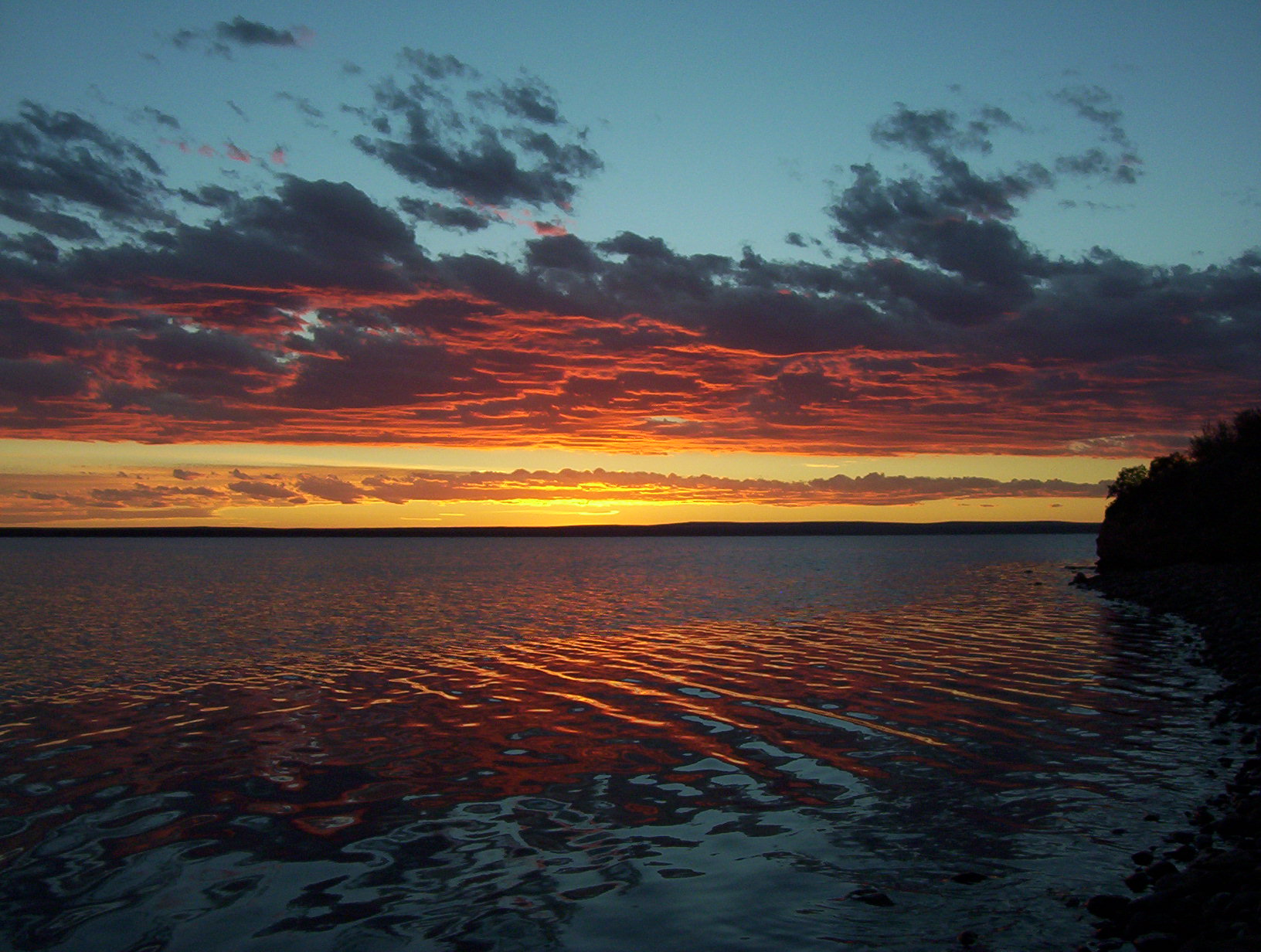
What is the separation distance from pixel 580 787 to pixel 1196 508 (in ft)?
207

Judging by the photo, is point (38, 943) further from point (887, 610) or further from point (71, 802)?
point (887, 610)

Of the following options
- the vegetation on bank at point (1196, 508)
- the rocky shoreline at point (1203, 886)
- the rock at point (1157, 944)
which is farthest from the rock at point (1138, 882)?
the vegetation on bank at point (1196, 508)

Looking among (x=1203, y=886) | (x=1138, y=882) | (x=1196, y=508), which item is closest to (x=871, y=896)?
(x=1138, y=882)

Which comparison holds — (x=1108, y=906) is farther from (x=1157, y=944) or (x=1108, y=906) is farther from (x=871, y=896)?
(x=871, y=896)

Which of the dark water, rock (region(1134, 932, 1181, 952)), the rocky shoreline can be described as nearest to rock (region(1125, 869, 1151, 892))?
the rocky shoreline

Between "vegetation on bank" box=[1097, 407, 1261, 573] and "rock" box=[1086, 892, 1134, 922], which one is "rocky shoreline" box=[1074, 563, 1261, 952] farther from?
"vegetation on bank" box=[1097, 407, 1261, 573]

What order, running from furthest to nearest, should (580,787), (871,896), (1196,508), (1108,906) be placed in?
1. (1196,508)
2. (580,787)
3. (871,896)
4. (1108,906)

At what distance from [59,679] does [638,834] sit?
2148cm

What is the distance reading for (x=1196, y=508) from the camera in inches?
2447

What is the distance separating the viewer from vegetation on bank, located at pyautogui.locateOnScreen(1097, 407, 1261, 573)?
5762 cm

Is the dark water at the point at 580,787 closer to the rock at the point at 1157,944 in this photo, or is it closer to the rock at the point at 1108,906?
the rock at the point at 1108,906

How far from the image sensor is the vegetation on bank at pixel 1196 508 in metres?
57.6

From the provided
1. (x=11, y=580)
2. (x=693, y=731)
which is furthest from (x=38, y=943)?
(x=11, y=580)

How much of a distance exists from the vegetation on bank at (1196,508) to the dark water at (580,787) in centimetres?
3218
